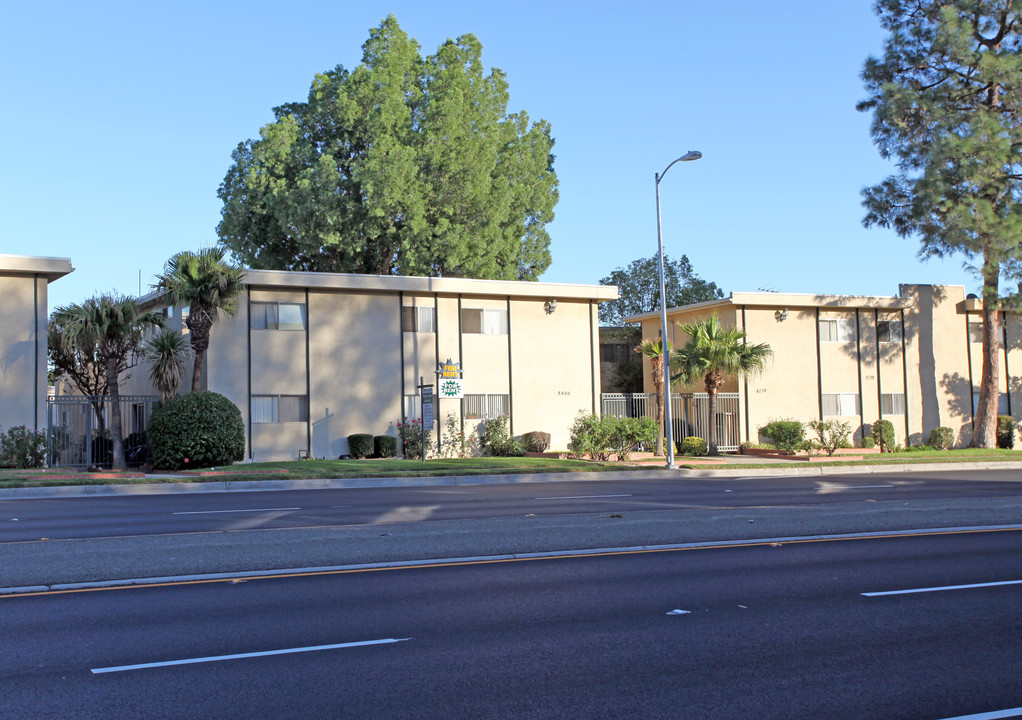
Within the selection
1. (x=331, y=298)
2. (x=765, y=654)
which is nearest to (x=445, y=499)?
(x=765, y=654)

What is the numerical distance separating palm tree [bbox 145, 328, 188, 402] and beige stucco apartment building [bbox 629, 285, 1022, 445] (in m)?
20.2

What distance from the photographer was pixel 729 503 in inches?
698

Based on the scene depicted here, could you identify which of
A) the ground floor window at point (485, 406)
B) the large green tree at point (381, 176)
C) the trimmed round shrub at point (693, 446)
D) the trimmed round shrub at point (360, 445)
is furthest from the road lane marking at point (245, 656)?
the large green tree at point (381, 176)

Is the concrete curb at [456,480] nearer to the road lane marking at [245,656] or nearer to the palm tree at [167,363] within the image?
the palm tree at [167,363]

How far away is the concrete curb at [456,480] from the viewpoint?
21722 millimetres

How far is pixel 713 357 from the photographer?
119 ft

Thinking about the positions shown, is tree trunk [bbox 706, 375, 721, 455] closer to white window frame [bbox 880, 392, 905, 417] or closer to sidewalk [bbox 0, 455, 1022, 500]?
sidewalk [bbox 0, 455, 1022, 500]

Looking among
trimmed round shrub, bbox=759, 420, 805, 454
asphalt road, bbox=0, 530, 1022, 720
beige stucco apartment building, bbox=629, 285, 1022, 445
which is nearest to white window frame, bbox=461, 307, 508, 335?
beige stucco apartment building, bbox=629, 285, 1022, 445

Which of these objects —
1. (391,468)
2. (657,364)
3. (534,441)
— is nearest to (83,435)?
(391,468)

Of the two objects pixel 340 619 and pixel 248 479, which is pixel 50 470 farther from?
pixel 340 619

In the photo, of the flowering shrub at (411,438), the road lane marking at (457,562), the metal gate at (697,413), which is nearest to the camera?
the road lane marking at (457,562)

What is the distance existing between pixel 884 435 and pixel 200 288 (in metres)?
27.9

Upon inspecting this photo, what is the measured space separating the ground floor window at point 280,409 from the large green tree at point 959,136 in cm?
2598

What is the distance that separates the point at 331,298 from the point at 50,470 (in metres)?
10.7
